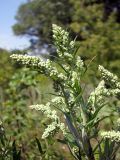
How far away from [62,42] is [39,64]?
0.22m

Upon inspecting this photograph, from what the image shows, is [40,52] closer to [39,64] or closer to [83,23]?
[83,23]

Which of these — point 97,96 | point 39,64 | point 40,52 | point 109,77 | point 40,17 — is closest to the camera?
point 39,64

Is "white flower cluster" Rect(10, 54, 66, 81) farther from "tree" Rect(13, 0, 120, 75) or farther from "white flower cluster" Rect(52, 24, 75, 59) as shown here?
"tree" Rect(13, 0, 120, 75)

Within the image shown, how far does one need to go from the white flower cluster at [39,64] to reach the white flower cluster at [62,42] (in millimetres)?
119

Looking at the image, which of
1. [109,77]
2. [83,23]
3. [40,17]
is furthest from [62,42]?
[40,17]

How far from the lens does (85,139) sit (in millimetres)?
2152

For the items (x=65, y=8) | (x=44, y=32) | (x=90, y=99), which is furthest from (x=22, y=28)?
(x=90, y=99)

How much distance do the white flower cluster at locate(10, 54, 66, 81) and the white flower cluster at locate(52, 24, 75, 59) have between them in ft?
0.39

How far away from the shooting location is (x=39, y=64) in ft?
6.30

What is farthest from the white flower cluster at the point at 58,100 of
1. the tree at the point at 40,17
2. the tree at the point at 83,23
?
the tree at the point at 40,17

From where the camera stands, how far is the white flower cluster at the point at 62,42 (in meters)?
2.07

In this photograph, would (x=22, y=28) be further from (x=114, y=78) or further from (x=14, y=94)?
(x=114, y=78)

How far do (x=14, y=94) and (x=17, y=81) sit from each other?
0.47 m

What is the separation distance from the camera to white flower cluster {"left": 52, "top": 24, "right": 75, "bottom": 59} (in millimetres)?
2066
